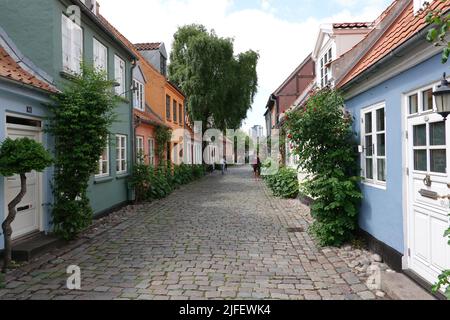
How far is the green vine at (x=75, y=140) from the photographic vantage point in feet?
24.8

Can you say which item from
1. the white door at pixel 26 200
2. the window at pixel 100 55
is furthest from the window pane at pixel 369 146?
the window at pixel 100 55

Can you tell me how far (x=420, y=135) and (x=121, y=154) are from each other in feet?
33.2

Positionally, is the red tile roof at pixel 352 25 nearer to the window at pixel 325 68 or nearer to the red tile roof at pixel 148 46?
the window at pixel 325 68

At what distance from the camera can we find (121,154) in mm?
12945

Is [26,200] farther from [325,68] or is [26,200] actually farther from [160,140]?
[160,140]

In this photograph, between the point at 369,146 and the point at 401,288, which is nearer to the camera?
the point at 401,288

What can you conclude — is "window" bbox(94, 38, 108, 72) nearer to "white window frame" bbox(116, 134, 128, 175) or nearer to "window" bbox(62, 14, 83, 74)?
"window" bbox(62, 14, 83, 74)

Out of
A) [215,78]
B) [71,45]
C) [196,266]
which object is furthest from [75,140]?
[215,78]

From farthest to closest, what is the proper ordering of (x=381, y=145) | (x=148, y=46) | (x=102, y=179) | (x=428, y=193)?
(x=148, y=46) → (x=102, y=179) → (x=381, y=145) → (x=428, y=193)

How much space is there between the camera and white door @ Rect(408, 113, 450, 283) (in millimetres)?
4402

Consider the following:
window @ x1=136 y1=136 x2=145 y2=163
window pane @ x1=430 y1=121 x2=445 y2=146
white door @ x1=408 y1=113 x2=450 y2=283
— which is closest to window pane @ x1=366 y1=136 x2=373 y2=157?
white door @ x1=408 y1=113 x2=450 y2=283

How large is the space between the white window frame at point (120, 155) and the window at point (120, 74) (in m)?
1.49

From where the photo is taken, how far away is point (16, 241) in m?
6.80
